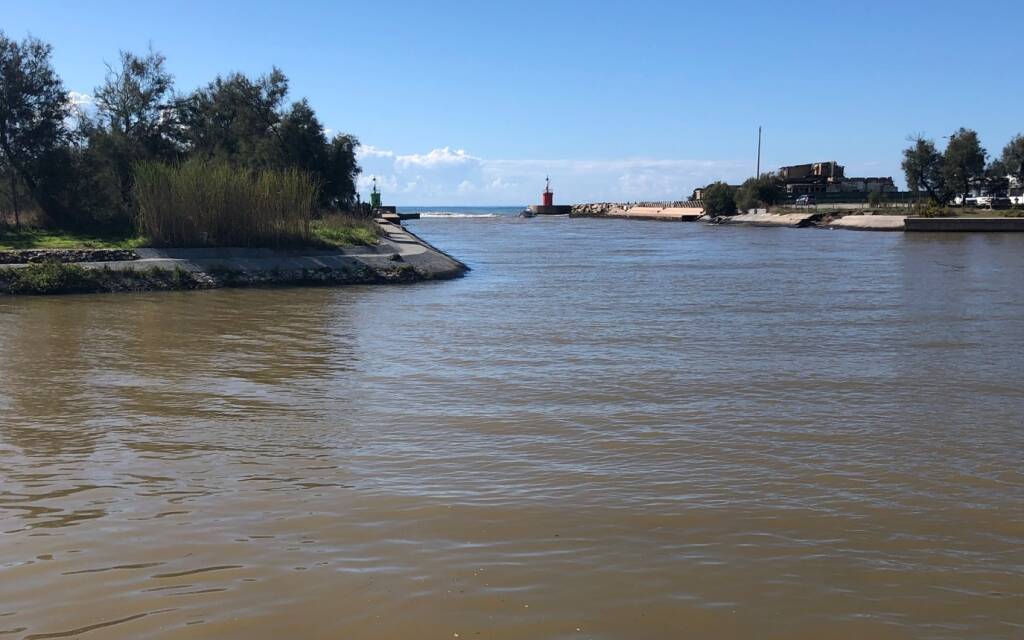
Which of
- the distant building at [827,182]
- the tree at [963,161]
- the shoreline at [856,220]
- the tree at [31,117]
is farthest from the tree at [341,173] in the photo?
the distant building at [827,182]

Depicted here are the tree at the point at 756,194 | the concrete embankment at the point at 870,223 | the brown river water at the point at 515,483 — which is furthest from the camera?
the tree at the point at 756,194

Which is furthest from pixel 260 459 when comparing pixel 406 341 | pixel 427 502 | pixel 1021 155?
pixel 1021 155

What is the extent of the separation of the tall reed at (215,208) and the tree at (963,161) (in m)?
69.3

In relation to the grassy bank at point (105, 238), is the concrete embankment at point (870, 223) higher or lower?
higher

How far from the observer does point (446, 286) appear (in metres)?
28.7

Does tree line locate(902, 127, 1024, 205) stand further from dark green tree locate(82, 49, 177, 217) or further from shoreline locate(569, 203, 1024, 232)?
dark green tree locate(82, 49, 177, 217)

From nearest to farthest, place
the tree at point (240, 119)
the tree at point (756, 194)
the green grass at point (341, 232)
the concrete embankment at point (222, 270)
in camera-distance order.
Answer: the concrete embankment at point (222, 270), the green grass at point (341, 232), the tree at point (240, 119), the tree at point (756, 194)

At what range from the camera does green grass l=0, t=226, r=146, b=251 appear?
2969 cm

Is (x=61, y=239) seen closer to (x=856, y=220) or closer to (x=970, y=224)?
(x=970, y=224)

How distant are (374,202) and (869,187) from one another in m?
67.3

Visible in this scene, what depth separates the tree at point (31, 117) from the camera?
1312 inches

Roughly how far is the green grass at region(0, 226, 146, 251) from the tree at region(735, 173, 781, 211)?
81.2 m

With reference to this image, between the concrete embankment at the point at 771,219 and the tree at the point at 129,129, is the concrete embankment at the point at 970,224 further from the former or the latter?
the tree at the point at 129,129

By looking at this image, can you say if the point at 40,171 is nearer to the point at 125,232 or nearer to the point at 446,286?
the point at 125,232
